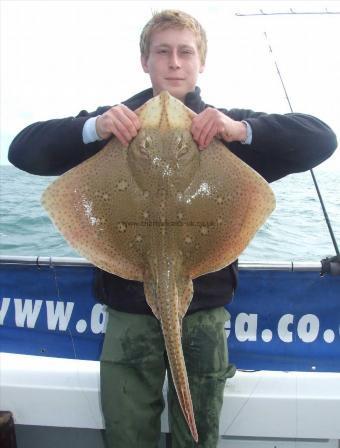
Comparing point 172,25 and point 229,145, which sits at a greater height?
point 172,25

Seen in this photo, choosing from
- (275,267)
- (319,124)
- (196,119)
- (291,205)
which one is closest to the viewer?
(196,119)

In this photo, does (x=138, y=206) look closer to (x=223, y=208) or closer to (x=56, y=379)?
(x=223, y=208)

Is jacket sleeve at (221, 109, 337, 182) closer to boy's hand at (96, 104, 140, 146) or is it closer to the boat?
boy's hand at (96, 104, 140, 146)

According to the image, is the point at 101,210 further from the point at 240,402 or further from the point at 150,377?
the point at 240,402

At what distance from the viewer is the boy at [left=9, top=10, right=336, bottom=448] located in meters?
2.24

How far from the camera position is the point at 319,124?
2291mm

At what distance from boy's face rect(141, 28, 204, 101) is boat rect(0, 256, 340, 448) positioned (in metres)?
1.32

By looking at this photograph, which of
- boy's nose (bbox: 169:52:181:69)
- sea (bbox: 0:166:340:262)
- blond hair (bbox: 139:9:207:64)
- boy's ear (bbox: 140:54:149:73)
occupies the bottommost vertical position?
sea (bbox: 0:166:340:262)

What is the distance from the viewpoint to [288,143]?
2.20 meters

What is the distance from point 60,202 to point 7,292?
1.51m

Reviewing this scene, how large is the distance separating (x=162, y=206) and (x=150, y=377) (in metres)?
0.93

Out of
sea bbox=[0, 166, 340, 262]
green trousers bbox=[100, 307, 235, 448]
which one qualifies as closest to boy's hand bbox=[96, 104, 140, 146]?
green trousers bbox=[100, 307, 235, 448]

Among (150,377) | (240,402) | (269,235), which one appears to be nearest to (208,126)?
(150,377)

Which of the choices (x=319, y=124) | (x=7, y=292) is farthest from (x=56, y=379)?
(x=319, y=124)
